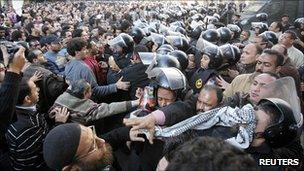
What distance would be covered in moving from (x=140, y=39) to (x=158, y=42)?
431 mm

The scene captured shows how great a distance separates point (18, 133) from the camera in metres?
3.02

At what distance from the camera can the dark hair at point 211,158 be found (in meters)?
1.17

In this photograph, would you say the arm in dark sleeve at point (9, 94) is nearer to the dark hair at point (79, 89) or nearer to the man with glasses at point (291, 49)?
the dark hair at point (79, 89)

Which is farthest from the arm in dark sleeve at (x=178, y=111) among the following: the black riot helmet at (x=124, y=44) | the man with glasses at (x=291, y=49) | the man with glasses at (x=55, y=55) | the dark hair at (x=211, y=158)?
the man with glasses at (x=291, y=49)

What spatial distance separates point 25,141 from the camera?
304cm

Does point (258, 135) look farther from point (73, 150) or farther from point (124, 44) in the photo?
point (124, 44)

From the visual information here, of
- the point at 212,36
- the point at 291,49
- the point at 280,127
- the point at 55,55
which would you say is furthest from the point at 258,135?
the point at 212,36

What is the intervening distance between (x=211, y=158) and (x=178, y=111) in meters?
1.66

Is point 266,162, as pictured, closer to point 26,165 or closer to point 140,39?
point 26,165

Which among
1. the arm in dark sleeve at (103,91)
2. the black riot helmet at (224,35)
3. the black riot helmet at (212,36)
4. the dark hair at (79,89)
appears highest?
the dark hair at (79,89)

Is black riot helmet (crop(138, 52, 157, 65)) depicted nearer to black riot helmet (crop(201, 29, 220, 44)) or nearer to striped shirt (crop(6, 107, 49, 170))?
striped shirt (crop(6, 107, 49, 170))

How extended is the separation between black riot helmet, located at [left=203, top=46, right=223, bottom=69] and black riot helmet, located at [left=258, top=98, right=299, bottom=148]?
2413 mm

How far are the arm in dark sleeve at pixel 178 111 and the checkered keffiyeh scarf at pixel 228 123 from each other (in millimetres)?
114

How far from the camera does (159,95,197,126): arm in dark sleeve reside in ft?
9.02
